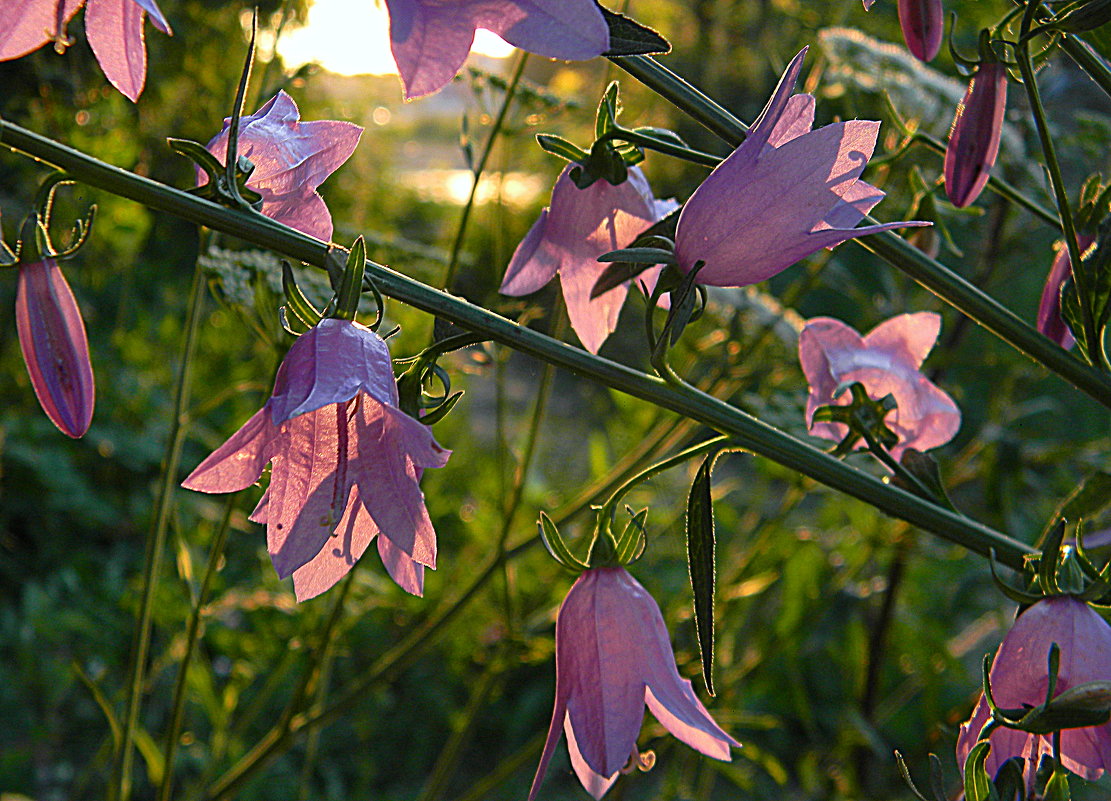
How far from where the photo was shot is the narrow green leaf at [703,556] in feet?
1.16

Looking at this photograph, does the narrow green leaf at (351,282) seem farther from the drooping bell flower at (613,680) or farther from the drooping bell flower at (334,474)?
the drooping bell flower at (613,680)

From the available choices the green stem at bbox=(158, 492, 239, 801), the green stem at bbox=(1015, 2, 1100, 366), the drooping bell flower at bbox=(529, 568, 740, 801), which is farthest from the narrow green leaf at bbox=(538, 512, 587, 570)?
the green stem at bbox=(158, 492, 239, 801)

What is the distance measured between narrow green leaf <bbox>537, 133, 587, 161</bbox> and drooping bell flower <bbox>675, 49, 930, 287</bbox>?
3.3 inches

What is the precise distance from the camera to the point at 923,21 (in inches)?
17.4

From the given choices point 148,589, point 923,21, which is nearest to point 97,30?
point 923,21

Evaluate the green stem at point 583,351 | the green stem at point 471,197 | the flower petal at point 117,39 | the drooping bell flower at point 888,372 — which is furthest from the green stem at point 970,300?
the green stem at point 471,197

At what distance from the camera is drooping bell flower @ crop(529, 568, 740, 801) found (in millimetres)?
400

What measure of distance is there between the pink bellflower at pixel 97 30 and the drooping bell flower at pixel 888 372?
1.11 ft

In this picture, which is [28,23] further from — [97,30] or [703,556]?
[703,556]

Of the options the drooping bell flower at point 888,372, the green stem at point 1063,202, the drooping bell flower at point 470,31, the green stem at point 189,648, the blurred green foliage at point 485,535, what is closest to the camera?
the drooping bell flower at point 470,31

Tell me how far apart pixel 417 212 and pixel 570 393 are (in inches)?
49.5

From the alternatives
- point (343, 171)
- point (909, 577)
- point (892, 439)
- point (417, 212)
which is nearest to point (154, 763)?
point (892, 439)

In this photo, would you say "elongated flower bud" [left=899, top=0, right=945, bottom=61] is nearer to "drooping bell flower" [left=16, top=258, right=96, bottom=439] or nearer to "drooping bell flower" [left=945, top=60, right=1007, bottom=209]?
"drooping bell flower" [left=945, top=60, right=1007, bottom=209]

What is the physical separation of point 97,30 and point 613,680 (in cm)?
31
